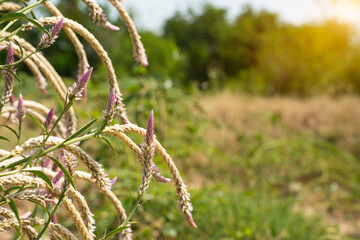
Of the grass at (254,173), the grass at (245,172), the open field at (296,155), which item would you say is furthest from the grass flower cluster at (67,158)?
the open field at (296,155)

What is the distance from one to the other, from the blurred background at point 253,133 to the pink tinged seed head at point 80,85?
217 mm

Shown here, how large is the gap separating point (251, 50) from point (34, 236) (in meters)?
21.8

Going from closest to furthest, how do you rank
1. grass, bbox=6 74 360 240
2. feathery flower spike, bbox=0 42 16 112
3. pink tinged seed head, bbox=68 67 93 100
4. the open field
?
pink tinged seed head, bbox=68 67 93 100
feathery flower spike, bbox=0 42 16 112
grass, bbox=6 74 360 240
the open field

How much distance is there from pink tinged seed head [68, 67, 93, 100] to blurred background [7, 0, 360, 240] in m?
0.22

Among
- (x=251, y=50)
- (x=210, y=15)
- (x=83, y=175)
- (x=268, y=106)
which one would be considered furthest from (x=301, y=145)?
(x=210, y=15)

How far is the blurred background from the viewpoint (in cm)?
300

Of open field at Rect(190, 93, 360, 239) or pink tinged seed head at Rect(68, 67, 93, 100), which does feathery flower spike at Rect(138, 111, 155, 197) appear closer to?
pink tinged seed head at Rect(68, 67, 93, 100)

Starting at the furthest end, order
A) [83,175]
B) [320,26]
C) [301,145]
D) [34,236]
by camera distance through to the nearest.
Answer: [320,26] < [301,145] < [83,175] < [34,236]

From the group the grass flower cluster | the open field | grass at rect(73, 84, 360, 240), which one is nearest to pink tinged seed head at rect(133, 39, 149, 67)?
the grass flower cluster

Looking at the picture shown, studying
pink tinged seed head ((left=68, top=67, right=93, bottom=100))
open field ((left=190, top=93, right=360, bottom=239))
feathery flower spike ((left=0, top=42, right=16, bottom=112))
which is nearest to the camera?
pink tinged seed head ((left=68, top=67, right=93, bottom=100))

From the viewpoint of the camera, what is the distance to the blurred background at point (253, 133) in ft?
9.84

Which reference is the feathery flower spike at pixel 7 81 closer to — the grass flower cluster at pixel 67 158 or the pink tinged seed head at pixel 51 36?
the grass flower cluster at pixel 67 158

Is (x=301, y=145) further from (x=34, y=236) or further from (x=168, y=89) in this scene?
(x=34, y=236)

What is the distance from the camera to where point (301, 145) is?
18.5ft
